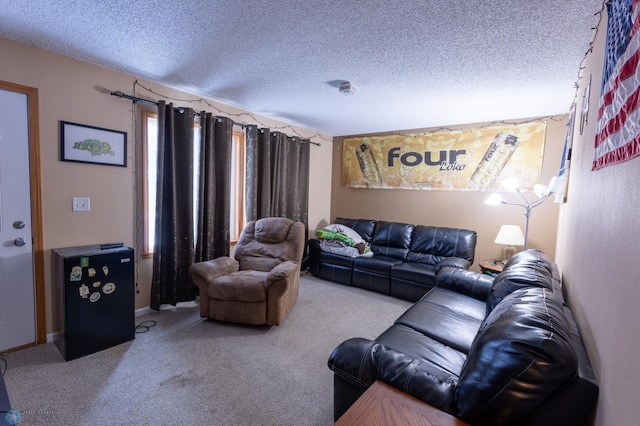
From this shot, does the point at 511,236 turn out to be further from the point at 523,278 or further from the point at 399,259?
the point at 523,278

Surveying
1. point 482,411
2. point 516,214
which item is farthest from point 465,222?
point 482,411

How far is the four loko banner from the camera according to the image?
3.72 metres

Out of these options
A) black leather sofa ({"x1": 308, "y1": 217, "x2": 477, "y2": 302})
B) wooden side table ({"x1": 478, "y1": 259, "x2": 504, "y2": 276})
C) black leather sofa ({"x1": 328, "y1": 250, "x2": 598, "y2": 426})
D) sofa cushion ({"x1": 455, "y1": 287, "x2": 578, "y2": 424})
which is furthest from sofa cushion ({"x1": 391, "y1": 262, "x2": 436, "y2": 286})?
sofa cushion ({"x1": 455, "y1": 287, "x2": 578, "y2": 424})

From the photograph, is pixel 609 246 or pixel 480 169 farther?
pixel 480 169

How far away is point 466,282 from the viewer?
8.71 ft

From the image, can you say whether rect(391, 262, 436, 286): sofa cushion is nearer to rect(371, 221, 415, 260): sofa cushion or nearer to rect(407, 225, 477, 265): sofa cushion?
rect(407, 225, 477, 265): sofa cushion

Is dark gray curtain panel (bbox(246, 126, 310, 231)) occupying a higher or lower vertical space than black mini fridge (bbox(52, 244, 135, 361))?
higher

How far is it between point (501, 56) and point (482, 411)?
2322 millimetres

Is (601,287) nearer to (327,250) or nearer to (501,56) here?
(501,56)

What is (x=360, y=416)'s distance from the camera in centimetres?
97

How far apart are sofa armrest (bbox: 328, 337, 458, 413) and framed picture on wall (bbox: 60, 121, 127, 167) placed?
2.62 m

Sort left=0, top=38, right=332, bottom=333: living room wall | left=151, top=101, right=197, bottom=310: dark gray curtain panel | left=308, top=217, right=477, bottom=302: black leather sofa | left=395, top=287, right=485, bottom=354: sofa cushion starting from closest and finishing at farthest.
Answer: left=395, top=287, right=485, bottom=354: sofa cushion, left=0, top=38, right=332, bottom=333: living room wall, left=151, top=101, right=197, bottom=310: dark gray curtain panel, left=308, top=217, right=477, bottom=302: black leather sofa

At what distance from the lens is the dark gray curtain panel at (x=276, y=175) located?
390 cm

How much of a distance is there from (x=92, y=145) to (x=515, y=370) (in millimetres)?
3259
